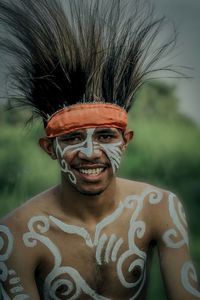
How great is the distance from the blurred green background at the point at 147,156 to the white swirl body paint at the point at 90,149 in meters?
3.51

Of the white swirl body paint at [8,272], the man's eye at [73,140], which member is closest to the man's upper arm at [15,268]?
the white swirl body paint at [8,272]

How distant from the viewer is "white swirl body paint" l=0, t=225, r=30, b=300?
14.5 ft

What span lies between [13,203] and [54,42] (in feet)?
11.3

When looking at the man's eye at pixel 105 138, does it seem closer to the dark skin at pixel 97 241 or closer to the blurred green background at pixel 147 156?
the dark skin at pixel 97 241

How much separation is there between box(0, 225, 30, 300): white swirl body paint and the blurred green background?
337 centimetres

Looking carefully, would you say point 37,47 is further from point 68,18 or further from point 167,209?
point 167,209

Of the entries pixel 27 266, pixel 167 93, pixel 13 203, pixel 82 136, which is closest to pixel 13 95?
pixel 82 136

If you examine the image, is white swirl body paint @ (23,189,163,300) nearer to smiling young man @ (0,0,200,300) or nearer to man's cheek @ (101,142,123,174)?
smiling young man @ (0,0,200,300)

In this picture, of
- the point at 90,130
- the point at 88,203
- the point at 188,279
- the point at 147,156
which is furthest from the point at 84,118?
the point at 147,156

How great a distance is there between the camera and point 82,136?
4332 mm

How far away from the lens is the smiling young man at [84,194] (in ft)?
14.5

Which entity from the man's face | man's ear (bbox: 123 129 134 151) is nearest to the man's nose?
the man's face

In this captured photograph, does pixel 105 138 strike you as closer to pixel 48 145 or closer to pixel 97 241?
pixel 48 145

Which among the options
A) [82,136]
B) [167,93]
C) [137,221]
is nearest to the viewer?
[82,136]
